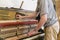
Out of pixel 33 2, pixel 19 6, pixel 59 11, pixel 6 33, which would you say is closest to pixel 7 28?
pixel 6 33

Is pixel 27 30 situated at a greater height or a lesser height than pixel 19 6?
lesser

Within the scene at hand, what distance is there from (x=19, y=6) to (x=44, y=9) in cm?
49

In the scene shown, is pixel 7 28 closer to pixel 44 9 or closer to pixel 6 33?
pixel 6 33

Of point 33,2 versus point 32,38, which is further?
point 33,2

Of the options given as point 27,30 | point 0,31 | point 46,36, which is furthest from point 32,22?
point 0,31

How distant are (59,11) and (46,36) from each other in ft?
3.73

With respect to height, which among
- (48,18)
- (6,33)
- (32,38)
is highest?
(48,18)

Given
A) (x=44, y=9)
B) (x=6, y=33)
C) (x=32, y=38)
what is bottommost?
(x=32, y=38)

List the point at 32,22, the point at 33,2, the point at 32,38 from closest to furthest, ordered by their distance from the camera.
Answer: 1. the point at 32,38
2. the point at 32,22
3. the point at 33,2

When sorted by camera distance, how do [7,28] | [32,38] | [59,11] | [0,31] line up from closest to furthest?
1. [0,31]
2. [7,28]
3. [32,38]
4. [59,11]

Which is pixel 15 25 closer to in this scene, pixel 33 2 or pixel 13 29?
pixel 13 29

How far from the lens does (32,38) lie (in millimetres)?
1927

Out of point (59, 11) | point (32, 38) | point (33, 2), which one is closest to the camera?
point (32, 38)

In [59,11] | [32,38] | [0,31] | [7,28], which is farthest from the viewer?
[59,11]
